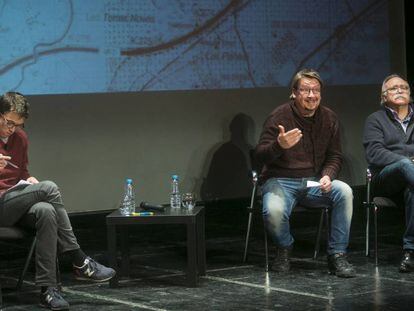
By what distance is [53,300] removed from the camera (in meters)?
3.72

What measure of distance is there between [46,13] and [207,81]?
1.51m

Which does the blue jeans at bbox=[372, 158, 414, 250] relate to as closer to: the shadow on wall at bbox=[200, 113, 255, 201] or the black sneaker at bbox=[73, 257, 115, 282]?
the black sneaker at bbox=[73, 257, 115, 282]

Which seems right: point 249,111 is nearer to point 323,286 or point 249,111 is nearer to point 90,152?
point 90,152

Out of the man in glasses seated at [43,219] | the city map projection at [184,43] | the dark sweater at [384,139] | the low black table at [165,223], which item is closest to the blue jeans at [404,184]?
the dark sweater at [384,139]

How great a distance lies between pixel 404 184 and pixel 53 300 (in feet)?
6.68

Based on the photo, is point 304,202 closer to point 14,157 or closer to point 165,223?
point 165,223

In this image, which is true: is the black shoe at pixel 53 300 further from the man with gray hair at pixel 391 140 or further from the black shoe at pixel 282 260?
the man with gray hair at pixel 391 140

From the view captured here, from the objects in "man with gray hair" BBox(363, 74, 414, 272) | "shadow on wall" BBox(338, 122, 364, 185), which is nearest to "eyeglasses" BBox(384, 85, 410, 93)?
"man with gray hair" BBox(363, 74, 414, 272)

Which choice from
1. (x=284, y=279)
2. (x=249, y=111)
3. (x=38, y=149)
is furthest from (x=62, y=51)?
(x=284, y=279)

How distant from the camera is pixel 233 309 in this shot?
12.1 ft

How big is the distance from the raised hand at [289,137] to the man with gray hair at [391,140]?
0.58 metres

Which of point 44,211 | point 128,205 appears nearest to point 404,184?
point 128,205

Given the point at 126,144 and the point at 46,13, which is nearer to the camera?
the point at 46,13

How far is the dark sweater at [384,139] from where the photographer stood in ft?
15.5
